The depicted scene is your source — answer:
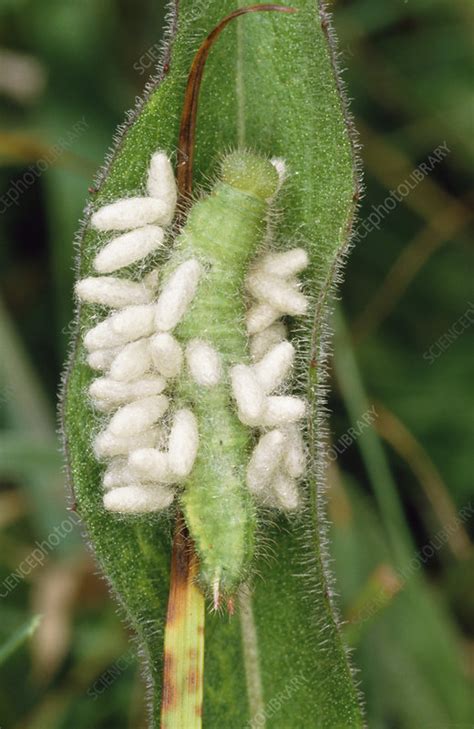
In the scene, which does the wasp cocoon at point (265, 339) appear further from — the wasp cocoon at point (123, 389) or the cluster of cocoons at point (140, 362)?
the wasp cocoon at point (123, 389)

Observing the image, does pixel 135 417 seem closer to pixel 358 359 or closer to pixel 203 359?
pixel 203 359

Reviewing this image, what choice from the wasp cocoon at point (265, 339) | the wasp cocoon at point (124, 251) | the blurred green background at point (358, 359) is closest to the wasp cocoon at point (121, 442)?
the wasp cocoon at point (265, 339)

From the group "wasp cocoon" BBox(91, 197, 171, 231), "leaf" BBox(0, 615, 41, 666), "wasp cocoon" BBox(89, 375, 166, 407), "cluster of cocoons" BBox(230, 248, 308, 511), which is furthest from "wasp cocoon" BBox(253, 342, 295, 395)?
"leaf" BBox(0, 615, 41, 666)

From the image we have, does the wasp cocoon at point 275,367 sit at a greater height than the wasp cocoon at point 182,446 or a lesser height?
greater

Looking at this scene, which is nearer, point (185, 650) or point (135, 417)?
point (135, 417)

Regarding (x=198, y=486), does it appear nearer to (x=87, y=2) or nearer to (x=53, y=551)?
(x=53, y=551)

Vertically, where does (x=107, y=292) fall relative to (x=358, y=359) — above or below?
above

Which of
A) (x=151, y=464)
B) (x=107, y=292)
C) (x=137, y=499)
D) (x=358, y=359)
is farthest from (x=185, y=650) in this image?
(x=358, y=359)
